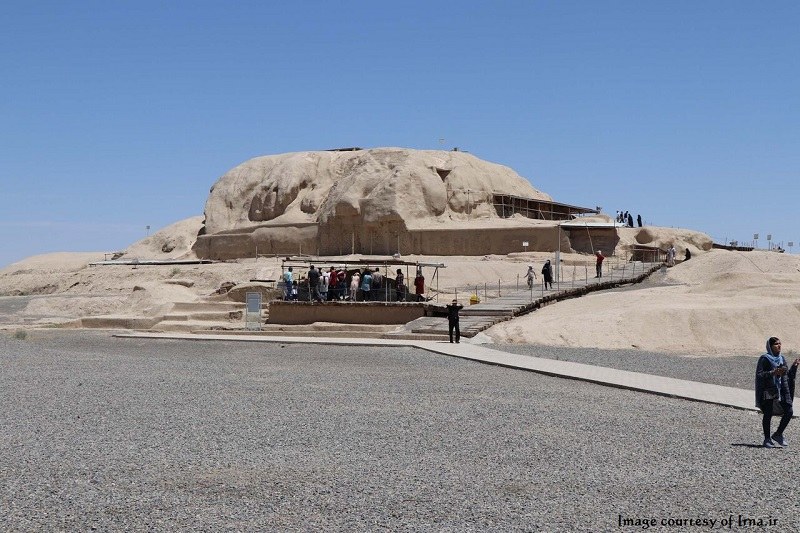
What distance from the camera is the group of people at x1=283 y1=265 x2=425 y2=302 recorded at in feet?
90.3

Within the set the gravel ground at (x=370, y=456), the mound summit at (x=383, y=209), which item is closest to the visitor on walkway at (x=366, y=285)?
the gravel ground at (x=370, y=456)

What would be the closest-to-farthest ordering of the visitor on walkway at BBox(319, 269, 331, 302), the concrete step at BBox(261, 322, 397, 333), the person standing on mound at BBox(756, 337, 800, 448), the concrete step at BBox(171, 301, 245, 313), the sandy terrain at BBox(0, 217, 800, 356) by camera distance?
the person standing on mound at BBox(756, 337, 800, 448) < the sandy terrain at BBox(0, 217, 800, 356) < the concrete step at BBox(261, 322, 397, 333) < the visitor on walkway at BBox(319, 269, 331, 302) < the concrete step at BBox(171, 301, 245, 313)

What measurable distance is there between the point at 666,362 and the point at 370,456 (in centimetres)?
1060

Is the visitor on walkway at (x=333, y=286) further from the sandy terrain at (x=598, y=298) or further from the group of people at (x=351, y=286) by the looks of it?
the sandy terrain at (x=598, y=298)

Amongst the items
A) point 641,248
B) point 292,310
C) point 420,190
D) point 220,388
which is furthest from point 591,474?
point 420,190

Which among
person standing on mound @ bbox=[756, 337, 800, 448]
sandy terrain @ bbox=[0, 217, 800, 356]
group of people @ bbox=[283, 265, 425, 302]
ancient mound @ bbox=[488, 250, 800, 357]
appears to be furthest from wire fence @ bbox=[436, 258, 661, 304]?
person standing on mound @ bbox=[756, 337, 800, 448]

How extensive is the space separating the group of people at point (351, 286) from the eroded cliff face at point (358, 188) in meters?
20.9

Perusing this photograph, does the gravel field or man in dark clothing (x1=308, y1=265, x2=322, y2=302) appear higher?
man in dark clothing (x1=308, y1=265, x2=322, y2=302)

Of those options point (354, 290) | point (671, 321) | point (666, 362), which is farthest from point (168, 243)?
point (666, 362)

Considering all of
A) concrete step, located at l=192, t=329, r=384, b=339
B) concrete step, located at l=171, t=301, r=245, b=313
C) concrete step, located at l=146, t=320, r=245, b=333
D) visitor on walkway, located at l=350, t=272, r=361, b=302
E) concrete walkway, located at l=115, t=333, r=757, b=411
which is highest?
visitor on walkway, located at l=350, t=272, r=361, b=302

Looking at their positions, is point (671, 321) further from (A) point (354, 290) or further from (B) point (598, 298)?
(A) point (354, 290)

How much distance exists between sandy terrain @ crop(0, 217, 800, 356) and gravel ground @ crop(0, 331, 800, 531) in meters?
7.57

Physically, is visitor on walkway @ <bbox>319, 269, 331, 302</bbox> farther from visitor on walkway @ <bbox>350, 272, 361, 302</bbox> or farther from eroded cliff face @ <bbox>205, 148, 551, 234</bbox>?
eroded cliff face @ <bbox>205, 148, 551, 234</bbox>

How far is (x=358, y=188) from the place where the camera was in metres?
53.2
